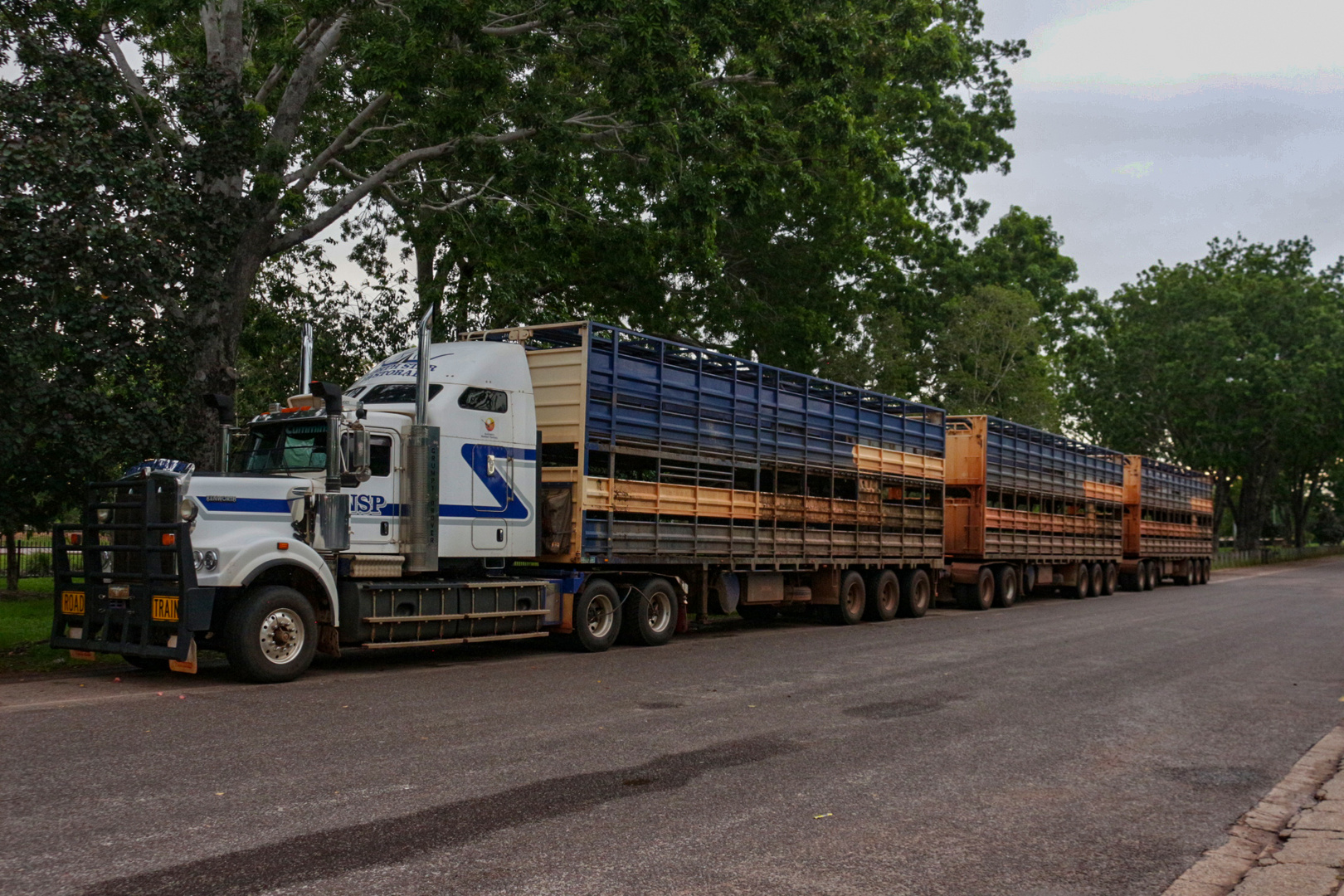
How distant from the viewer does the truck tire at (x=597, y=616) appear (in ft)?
48.6

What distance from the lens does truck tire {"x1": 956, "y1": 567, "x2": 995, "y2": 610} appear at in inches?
1003

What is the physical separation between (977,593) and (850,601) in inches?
231

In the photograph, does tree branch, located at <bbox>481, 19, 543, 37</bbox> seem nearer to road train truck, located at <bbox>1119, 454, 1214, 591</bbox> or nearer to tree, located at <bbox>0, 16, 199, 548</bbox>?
tree, located at <bbox>0, 16, 199, 548</bbox>

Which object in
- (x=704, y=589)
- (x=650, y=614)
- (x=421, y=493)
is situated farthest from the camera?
(x=704, y=589)

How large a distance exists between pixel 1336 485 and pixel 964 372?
73.7m

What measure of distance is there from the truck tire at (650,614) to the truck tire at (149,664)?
18.8 ft

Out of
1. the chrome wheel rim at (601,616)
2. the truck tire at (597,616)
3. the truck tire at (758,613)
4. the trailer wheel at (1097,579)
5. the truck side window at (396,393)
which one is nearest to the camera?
the truck side window at (396,393)

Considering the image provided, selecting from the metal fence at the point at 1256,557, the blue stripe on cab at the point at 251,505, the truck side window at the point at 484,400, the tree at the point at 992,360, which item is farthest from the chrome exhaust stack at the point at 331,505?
the metal fence at the point at 1256,557

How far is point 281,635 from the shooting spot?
11484mm

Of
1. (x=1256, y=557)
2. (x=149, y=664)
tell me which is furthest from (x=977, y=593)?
(x=1256, y=557)

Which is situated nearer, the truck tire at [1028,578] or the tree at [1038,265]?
the truck tire at [1028,578]

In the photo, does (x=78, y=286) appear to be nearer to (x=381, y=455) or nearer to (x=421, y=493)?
(x=381, y=455)

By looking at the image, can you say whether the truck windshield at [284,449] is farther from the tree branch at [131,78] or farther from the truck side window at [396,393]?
the tree branch at [131,78]

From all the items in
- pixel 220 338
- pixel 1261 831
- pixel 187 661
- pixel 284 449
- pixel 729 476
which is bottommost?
pixel 1261 831
